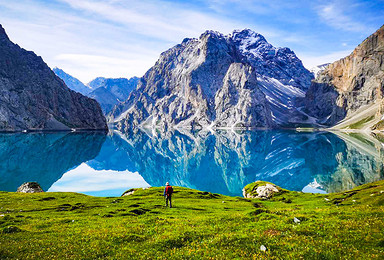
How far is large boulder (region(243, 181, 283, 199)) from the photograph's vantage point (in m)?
52.3

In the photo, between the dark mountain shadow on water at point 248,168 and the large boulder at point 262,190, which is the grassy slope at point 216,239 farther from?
the dark mountain shadow on water at point 248,168

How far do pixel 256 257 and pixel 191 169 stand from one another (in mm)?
106295

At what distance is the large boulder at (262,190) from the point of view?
52.3 metres

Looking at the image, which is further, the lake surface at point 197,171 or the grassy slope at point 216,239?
the lake surface at point 197,171

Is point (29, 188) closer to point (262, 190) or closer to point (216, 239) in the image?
point (262, 190)

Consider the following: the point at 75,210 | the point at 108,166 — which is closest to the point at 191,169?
the point at 108,166

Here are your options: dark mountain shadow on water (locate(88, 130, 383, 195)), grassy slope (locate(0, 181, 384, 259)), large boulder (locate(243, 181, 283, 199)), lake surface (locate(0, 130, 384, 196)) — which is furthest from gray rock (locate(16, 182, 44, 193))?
large boulder (locate(243, 181, 283, 199))

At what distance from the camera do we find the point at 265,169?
109562mm

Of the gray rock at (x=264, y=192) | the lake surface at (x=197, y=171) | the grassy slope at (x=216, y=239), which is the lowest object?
→ the grassy slope at (x=216, y=239)

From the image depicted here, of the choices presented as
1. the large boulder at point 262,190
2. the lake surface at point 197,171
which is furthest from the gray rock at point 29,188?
the large boulder at point 262,190

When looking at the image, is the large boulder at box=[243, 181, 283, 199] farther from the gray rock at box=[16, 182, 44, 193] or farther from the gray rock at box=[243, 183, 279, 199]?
the gray rock at box=[16, 182, 44, 193]

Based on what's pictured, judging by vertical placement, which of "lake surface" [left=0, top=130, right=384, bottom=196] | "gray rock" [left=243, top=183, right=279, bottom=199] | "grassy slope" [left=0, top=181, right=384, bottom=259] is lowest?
"grassy slope" [left=0, top=181, right=384, bottom=259]

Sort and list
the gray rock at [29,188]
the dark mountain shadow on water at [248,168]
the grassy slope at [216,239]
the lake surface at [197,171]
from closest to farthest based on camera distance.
A: the grassy slope at [216,239] → the gray rock at [29,188] → the lake surface at [197,171] → the dark mountain shadow on water at [248,168]

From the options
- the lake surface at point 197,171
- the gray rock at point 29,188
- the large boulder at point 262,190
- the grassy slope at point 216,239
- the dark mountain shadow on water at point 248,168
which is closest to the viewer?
the grassy slope at point 216,239
